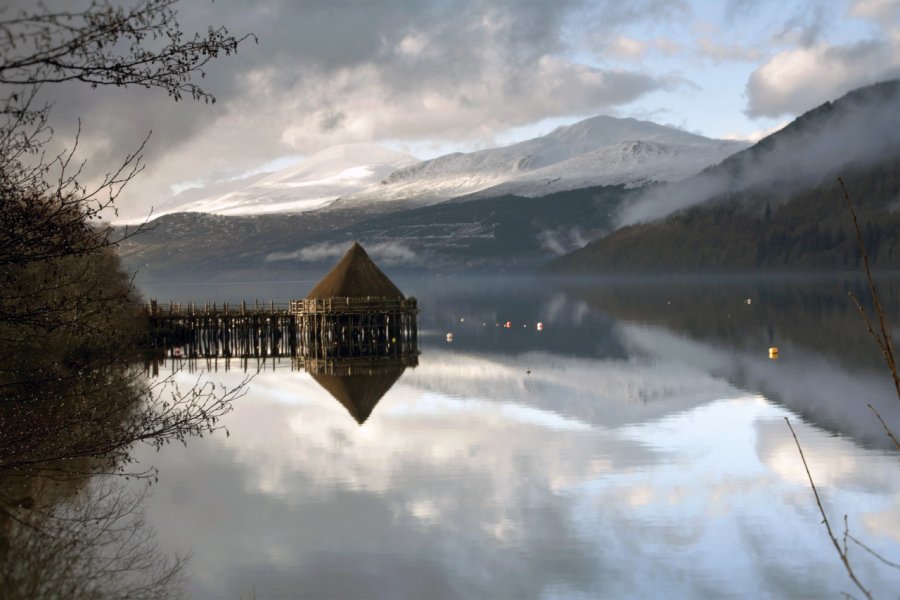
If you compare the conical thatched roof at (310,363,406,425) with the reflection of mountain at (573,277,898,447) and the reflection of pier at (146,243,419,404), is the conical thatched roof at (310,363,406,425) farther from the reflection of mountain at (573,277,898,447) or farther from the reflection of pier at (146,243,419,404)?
the reflection of mountain at (573,277,898,447)

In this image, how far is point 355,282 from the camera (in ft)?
215

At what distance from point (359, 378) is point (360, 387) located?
3.33 meters

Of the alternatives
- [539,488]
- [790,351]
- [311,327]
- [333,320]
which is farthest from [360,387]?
[790,351]

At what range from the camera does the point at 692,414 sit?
124 feet

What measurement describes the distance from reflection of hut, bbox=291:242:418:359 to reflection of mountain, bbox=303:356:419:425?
388cm

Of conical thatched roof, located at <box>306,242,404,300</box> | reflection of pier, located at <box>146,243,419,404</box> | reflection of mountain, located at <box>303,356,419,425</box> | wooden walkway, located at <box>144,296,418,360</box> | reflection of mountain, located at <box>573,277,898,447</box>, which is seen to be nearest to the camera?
reflection of mountain, located at <box>573,277,898,447</box>

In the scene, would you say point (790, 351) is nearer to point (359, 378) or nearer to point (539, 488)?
point (359, 378)

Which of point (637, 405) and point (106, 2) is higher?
point (106, 2)

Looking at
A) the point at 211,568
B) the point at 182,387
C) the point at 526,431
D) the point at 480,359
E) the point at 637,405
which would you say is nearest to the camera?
the point at 211,568

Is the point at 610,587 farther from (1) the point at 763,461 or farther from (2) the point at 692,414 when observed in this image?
(2) the point at 692,414

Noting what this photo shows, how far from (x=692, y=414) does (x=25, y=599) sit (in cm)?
2559

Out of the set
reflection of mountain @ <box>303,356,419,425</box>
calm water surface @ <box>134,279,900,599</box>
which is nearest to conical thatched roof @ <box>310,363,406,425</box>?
reflection of mountain @ <box>303,356,419,425</box>

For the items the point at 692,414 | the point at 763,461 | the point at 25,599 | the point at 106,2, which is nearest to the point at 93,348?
the point at 692,414

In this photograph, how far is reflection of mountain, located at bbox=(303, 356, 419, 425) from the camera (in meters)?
42.0
